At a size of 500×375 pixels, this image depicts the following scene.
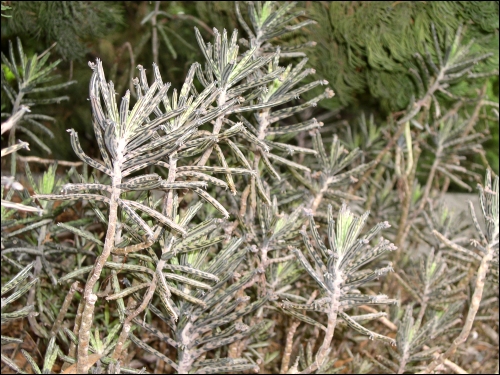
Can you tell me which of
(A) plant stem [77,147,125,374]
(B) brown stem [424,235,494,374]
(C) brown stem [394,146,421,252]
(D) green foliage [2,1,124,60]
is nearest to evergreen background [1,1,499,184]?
(D) green foliage [2,1,124,60]

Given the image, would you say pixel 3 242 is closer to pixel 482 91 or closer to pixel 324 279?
pixel 324 279

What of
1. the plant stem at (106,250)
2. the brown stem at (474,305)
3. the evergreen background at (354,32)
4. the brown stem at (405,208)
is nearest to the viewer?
the plant stem at (106,250)

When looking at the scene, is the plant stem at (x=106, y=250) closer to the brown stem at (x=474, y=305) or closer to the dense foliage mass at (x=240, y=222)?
the dense foliage mass at (x=240, y=222)

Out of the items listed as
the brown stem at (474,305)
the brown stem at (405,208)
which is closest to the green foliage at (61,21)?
the brown stem at (405,208)

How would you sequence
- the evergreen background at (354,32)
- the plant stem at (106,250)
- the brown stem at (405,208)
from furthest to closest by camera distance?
1. the evergreen background at (354,32)
2. the brown stem at (405,208)
3. the plant stem at (106,250)

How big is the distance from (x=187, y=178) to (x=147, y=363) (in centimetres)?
51

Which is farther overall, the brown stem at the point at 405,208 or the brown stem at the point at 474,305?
the brown stem at the point at 405,208

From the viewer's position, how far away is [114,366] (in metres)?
0.76

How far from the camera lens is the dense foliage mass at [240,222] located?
0.64 metres

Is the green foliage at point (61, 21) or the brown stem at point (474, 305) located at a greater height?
the green foliage at point (61, 21)

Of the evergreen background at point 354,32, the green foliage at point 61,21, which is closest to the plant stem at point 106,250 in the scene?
the evergreen background at point 354,32

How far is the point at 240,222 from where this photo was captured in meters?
0.83

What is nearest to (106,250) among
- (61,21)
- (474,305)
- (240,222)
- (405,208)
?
(240,222)

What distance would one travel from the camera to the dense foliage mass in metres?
0.64
